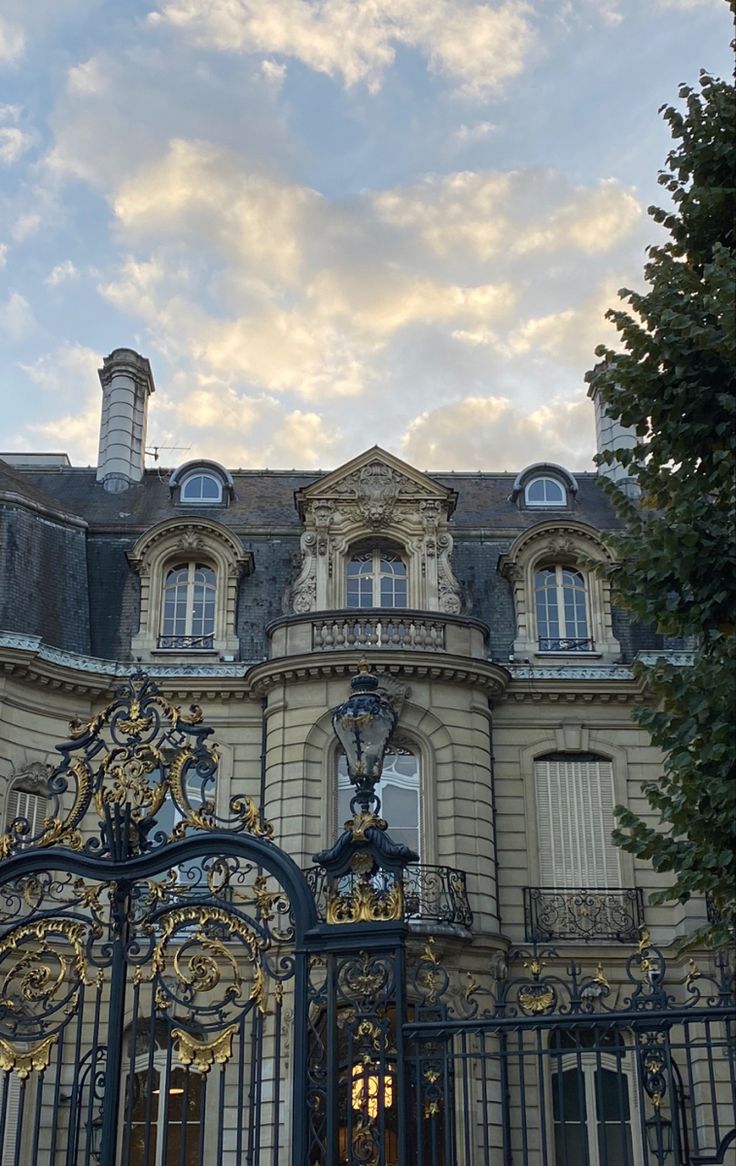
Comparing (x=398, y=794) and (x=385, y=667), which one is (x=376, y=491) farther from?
(x=398, y=794)

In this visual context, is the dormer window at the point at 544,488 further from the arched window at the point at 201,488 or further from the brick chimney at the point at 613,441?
the arched window at the point at 201,488

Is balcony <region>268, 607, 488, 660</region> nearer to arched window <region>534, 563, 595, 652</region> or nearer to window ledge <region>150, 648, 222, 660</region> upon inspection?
window ledge <region>150, 648, 222, 660</region>

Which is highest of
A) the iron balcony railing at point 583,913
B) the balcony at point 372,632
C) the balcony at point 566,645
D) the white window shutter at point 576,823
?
the balcony at point 566,645

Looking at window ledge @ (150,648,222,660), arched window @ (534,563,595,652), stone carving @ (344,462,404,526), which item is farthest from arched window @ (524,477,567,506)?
window ledge @ (150,648,222,660)

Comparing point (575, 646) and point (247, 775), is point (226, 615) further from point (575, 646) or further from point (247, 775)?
point (575, 646)

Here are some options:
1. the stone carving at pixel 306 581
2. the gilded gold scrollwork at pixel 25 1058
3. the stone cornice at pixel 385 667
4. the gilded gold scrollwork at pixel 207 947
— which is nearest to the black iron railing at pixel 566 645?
the stone cornice at pixel 385 667

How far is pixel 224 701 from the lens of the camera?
22188mm

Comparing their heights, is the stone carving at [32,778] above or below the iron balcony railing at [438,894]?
above

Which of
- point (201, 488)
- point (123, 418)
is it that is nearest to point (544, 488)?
point (201, 488)

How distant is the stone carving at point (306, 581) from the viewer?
23.1 m

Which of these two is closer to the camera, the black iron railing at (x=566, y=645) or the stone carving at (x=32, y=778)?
the stone carving at (x=32, y=778)

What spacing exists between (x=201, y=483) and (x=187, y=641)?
468cm

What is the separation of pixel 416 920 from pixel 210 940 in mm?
9888

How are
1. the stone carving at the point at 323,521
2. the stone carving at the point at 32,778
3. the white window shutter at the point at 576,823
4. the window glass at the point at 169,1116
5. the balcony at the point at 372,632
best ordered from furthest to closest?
the stone carving at the point at 323,521, the white window shutter at the point at 576,823, the balcony at the point at 372,632, the stone carving at the point at 32,778, the window glass at the point at 169,1116
